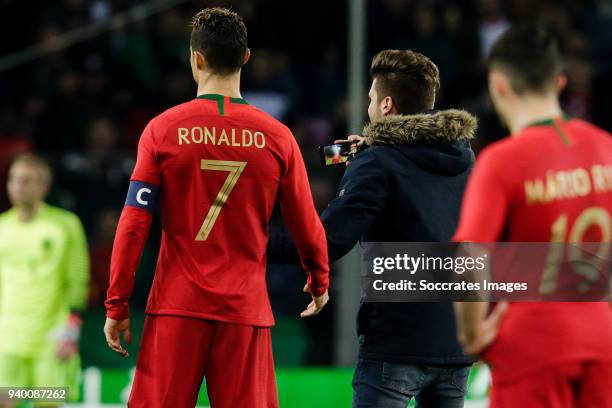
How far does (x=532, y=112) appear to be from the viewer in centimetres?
329

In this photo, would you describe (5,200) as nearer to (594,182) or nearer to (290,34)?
(290,34)

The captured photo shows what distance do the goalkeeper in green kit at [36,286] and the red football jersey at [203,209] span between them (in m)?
3.66

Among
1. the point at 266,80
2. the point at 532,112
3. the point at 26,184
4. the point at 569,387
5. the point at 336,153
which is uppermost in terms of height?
the point at 266,80

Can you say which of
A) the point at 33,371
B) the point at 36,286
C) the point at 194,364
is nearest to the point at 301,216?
the point at 194,364

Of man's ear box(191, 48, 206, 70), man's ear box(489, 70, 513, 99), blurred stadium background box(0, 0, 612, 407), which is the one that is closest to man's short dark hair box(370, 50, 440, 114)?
man's ear box(191, 48, 206, 70)

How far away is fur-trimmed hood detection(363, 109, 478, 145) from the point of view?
4.41 m

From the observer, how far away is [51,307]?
25.7ft

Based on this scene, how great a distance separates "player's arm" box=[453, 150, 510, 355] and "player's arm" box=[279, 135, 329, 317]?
3.95ft

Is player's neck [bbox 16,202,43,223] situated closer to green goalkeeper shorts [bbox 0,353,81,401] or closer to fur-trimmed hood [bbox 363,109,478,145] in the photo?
green goalkeeper shorts [bbox 0,353,81,401]

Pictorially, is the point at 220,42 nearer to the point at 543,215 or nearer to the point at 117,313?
the point at 117,313

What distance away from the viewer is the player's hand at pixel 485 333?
3.25 meters

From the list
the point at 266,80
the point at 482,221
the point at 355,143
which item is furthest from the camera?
the point at 266,80

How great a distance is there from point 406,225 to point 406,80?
61 cm

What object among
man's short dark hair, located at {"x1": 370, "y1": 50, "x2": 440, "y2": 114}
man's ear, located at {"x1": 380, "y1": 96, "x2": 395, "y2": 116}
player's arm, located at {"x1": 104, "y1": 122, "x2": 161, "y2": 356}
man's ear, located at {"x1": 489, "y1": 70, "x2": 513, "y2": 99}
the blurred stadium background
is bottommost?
player's arm, located at {"x1": 104, "y1": 122, "x2": 161, "y2": 356}
